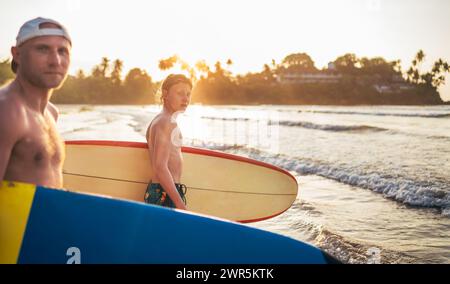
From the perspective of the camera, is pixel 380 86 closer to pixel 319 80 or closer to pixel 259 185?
pixel 319 80

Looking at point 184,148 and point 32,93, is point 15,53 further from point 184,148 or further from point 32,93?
point 184,148

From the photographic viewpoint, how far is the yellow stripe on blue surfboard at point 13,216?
6.09 feet

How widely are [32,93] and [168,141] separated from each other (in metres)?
1.21

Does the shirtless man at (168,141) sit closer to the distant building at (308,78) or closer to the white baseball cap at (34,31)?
the white baseball cap at (34,31)

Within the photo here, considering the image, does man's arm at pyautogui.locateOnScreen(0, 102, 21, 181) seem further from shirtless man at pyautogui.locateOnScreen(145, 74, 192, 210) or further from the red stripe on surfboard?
the red stripe on surfboard

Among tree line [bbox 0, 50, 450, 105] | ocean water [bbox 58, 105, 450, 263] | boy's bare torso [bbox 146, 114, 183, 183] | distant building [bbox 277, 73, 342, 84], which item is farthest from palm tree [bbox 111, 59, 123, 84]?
boy's bare torso [bbox 146, 114, 183, 183]

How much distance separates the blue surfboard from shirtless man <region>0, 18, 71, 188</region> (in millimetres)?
119

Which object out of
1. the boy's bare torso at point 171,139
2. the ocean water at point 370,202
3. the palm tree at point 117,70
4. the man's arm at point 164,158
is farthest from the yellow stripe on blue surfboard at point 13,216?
the palm tree at point 117,70

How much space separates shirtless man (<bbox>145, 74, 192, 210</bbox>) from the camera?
9.70 ft

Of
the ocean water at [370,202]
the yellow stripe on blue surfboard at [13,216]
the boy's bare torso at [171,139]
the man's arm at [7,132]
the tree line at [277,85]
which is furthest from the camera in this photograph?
the tree line at [277,85]

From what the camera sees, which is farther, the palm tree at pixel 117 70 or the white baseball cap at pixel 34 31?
the palm tree at pixel 117 70

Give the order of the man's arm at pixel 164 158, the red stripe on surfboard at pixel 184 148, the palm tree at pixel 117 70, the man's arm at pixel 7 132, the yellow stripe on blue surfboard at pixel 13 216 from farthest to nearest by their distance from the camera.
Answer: the palm tree at pixel 117 70 < the red stripe on surfboard at pixel 184 148 < the man's arm at pixel 164 158 < the yellow stripe on blue surfboard at pixel 13 216 < the man's arm at pixel 7 132

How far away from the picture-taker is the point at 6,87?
73.5 inches

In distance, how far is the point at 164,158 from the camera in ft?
9.80
